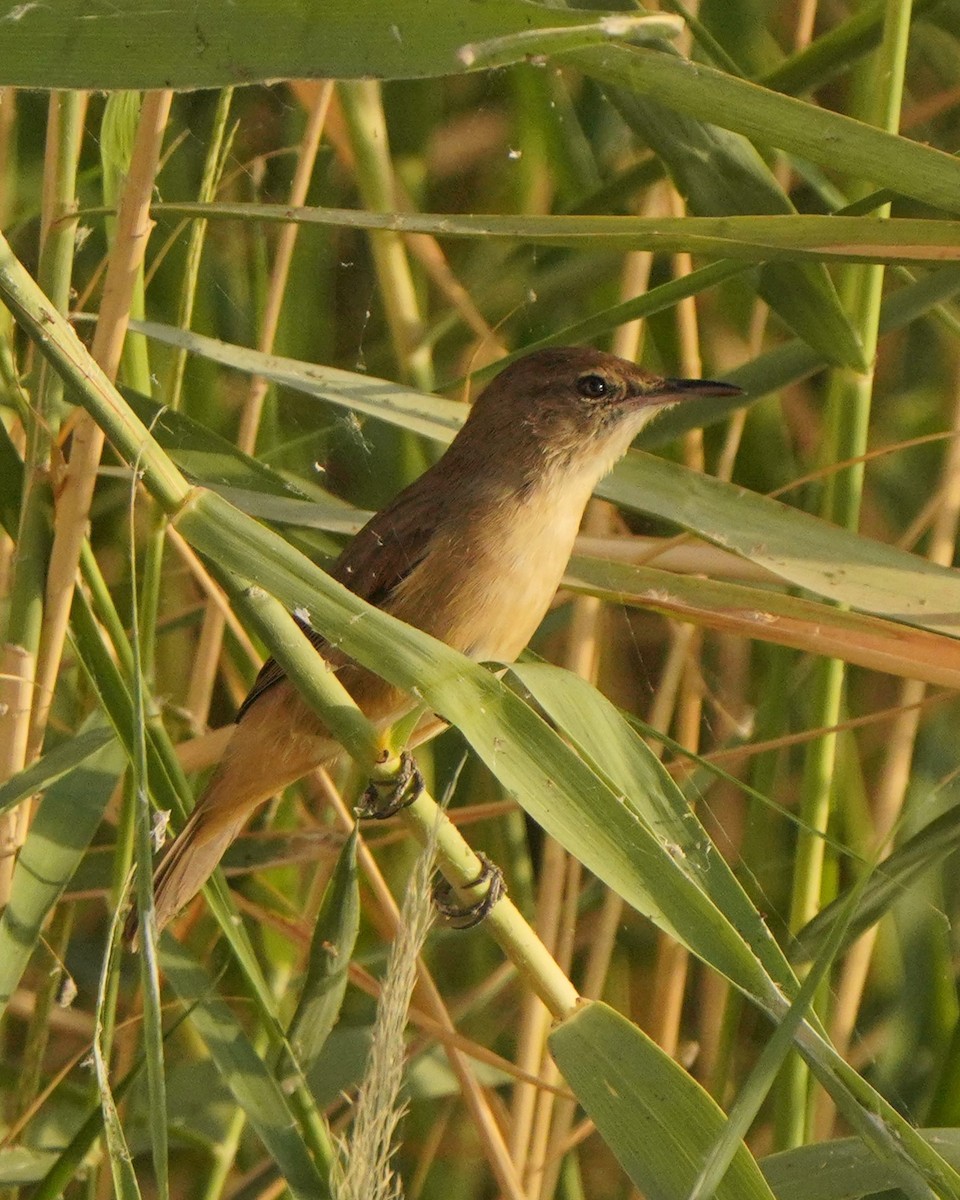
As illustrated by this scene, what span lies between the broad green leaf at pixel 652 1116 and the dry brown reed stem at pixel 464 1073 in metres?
0.65

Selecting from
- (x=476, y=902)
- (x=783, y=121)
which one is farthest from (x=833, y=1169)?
(x=783, y=121)

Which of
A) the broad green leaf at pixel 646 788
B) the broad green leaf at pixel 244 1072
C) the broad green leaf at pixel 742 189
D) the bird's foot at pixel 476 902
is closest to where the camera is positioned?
the broad green leaf at pixel 646 788

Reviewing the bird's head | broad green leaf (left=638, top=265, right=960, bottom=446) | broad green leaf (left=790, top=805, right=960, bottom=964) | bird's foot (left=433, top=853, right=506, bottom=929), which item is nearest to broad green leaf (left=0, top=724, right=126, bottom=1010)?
bird's foot (left=433, top=853, right=506, bottom=929)

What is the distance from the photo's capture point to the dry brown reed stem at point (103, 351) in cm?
171

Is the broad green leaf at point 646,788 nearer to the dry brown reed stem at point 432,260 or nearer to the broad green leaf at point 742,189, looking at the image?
the broad green leaf at point 742,189

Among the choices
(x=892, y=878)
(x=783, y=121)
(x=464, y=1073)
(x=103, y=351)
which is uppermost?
(x=783, y=121)

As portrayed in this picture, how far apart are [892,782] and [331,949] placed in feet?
3.65

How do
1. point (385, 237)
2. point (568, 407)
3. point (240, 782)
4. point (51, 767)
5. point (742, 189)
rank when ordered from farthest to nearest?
point (385, 237)
point (568, 407)
point (240, 782)
point (742, 189)
point (51, 767)

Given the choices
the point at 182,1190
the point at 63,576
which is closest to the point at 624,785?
the point at 63,576

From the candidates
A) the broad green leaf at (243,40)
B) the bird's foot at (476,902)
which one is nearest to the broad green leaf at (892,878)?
the bird's foot at (476,902)

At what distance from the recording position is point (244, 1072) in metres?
1.81

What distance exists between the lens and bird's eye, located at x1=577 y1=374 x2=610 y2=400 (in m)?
2.29

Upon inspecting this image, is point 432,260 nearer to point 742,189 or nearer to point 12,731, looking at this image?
point 742,189

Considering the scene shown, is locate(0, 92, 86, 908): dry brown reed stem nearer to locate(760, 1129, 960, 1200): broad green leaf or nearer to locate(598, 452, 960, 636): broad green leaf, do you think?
locate(598, 452, 960, 636): broad green leaf
